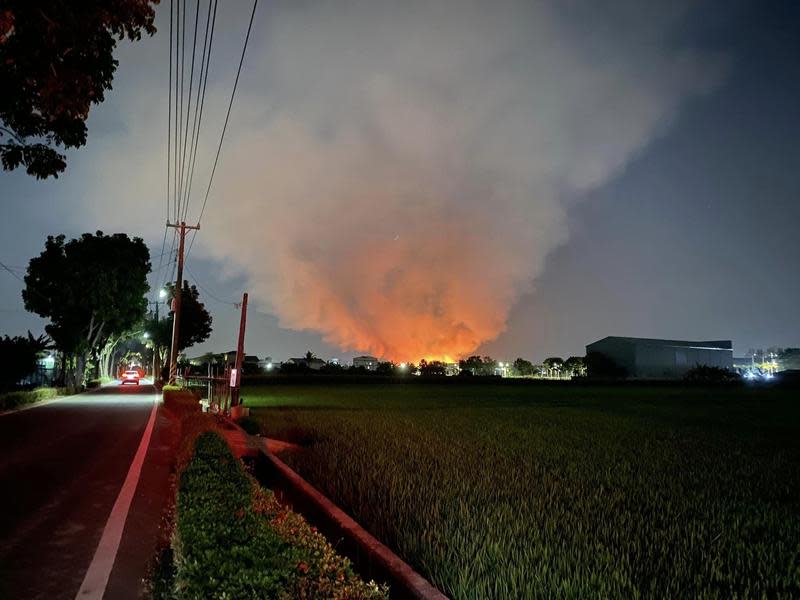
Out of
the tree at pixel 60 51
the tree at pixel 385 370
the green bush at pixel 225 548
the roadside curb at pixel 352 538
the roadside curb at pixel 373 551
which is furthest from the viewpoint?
the tree at pixel 385 370

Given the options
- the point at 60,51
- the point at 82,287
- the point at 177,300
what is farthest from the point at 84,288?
the point at 60,51

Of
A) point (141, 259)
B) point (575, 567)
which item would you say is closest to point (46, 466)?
point (575, 567)

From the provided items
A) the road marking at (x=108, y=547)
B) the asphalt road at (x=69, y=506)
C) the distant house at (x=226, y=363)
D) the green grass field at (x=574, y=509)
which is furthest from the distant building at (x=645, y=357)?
the road marking at (x=108, y=547)

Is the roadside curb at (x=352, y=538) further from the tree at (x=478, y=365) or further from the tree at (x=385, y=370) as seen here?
the tree at (x=478, y=365)

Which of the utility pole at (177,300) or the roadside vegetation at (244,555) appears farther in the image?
the utility pole at (177,300)

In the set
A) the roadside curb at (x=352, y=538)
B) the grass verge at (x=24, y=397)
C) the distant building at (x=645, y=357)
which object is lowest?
the roadside curb at (x=352, y=538)

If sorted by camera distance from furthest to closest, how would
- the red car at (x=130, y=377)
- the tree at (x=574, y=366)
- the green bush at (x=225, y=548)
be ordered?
1. the tree at (x=574, y=366)
2. the red car at (x=130, y=377)
3. the green bush at (x=225, y=548)

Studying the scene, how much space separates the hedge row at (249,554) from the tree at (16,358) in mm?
27588

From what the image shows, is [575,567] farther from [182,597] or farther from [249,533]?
[182,597]

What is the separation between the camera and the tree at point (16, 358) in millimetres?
27125

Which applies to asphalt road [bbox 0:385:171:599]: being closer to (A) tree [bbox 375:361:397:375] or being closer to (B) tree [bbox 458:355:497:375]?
(A) tree [bbox 375:361:397:375]

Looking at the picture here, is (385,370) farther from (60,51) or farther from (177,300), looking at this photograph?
(60,51)

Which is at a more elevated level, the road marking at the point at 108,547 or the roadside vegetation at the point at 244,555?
the roadside vegetation at the point at 244,555

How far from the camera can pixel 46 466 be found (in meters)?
9.84
